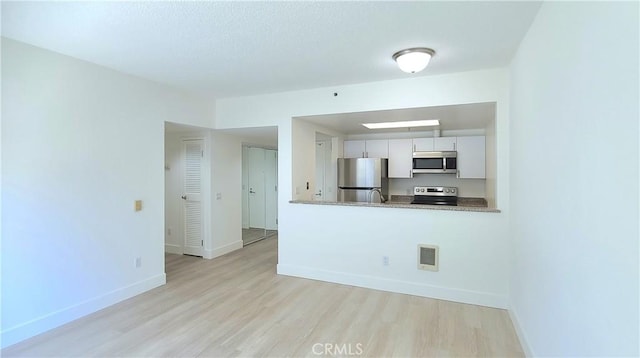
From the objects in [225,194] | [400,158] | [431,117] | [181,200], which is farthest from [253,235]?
[431,117]

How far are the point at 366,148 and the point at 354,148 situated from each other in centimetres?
23

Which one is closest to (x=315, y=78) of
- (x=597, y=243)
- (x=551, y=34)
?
(x=551, y=34)

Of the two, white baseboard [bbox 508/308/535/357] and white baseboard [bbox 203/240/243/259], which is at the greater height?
white baseboard [bbox 203/240/243/259]

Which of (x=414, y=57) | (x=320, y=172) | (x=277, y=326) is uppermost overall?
(x=414, y=57)

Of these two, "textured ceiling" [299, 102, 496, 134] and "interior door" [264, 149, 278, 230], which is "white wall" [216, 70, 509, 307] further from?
"interior door" [264, 149, 278, 230]

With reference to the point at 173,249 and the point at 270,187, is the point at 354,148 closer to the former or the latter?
the point at 270,187

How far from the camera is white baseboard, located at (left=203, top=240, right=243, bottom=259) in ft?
17.1

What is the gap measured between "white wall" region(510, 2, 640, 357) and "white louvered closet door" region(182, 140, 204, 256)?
14.7 feet

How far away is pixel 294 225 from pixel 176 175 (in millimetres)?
2472

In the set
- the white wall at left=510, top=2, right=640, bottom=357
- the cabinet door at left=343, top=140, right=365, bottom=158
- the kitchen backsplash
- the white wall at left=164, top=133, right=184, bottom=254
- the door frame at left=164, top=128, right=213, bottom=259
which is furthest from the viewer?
the cabinet door at left=343, top=140, right=365, bottom=158

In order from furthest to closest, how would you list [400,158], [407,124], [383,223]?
[400,158]
[407,124]
[383,223]

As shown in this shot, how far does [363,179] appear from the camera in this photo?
18.9ft

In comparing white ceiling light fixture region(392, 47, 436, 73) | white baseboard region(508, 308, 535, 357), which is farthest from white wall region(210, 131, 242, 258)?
white baseboard region(508, 308, 535, 357)

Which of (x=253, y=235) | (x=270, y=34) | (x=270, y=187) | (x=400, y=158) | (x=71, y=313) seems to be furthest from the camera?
(x=270, y=187)
